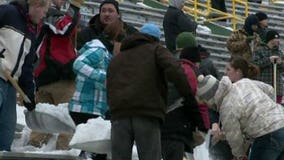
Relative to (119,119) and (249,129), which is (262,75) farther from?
(119,119)

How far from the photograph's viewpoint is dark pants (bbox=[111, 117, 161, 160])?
860cm

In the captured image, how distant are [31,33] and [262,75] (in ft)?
15.3

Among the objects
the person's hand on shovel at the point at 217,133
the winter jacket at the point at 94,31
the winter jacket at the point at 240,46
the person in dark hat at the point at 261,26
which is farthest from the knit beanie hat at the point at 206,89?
the person in dark hat at the point at 261,26

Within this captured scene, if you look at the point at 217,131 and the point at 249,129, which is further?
the point at 217,131

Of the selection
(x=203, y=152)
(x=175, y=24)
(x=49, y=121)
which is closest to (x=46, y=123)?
(x=49, y=121)

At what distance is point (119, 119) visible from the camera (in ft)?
28.3

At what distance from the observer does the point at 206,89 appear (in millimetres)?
9586

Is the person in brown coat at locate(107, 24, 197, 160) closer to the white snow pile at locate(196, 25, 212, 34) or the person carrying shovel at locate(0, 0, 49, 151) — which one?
the person carrying shovel at locate(0, 0, 49, 151)

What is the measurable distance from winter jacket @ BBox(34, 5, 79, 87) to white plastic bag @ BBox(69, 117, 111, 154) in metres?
1.47

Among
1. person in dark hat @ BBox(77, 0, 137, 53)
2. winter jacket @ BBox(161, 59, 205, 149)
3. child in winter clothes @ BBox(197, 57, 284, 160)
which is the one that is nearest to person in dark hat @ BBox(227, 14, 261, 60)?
person in dark hat @ BBox(77, 0, 137, 53)

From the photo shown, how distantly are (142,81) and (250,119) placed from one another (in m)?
1.26

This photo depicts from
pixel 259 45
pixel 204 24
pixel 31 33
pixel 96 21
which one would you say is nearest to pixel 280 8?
pixel 204 24

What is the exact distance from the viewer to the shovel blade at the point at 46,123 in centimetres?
978

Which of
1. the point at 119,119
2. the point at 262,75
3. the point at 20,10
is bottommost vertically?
the point at 262,75
